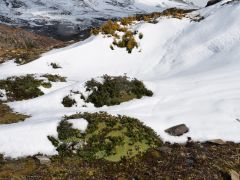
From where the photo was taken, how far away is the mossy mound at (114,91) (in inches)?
953

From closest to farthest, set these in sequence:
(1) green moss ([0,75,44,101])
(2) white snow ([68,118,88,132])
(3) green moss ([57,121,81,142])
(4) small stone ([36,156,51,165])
Result: (4) small stone ([36,156,51,165]), (3) green moss ([57,121,81,142]), (2) white snow ([68,118,88,132]), (1) green moss ([0,75,44,101])

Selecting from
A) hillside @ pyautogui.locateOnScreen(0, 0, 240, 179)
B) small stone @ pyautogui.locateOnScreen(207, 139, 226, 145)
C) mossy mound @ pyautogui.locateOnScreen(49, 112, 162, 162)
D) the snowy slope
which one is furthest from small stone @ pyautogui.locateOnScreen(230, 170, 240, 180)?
mossy mound @ pyautogui.locateOnScreen(49, 112, 162, 162)

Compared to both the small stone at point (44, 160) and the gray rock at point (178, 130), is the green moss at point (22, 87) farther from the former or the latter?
the gray rock at point (178, 130)

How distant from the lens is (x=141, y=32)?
40.2 metres

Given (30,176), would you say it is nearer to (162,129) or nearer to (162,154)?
(162,154)

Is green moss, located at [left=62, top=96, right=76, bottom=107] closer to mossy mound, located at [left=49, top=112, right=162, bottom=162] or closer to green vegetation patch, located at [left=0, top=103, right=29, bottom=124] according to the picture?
green vegetation patch, located at [left=0, top=103, right=29, bottom=124]

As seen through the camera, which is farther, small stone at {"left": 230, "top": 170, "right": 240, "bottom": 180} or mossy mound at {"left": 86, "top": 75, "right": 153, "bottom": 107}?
mossy mound at {"left": 86, "top": 75, "right": 153, "bottom": 107}

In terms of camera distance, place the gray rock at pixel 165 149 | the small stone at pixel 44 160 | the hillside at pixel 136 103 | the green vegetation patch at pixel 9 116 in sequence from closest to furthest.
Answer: the small stone at pixel 44 160, the hillside at pixel 136 103, the gray rock at pixel 165 149, the green vegetation patch at pixel 9 116

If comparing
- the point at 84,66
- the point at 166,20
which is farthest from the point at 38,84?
the point at 166,20

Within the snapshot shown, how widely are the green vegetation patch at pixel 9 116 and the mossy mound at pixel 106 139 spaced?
309 cm

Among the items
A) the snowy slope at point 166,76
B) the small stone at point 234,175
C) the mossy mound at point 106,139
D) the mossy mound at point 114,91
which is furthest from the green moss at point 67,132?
the small stone at point 234,175

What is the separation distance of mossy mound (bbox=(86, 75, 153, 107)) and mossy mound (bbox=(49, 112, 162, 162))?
4.37 meters

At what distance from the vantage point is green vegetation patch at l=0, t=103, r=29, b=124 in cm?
2077

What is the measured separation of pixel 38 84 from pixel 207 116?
11.8 meters
